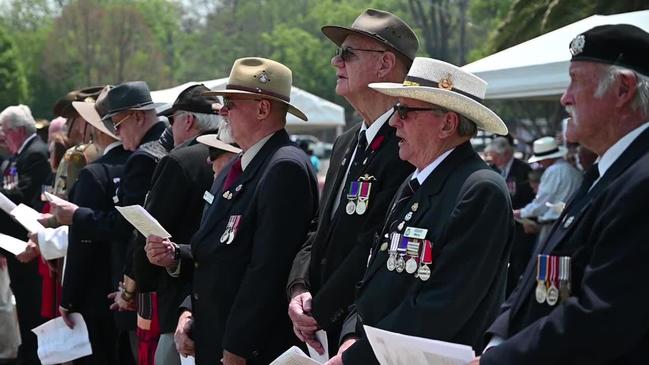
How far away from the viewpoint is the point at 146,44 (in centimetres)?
5225

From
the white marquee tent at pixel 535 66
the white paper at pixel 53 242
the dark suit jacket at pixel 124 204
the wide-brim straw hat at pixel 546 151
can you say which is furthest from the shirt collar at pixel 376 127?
the wide-brim straw hat at pixel 546 151

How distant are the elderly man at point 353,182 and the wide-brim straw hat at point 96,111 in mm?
2547

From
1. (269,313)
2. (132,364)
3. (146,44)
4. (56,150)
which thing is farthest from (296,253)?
(146,44)

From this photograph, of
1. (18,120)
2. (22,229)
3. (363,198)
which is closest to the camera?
(363,198)

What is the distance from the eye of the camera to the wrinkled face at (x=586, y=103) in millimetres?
2863

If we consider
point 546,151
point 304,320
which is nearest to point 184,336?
point 304,320

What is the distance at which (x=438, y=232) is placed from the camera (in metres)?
3.59

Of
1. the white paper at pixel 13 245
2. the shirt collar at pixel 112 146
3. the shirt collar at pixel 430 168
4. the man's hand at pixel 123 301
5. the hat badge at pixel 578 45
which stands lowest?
the white paper at pixel 13 245

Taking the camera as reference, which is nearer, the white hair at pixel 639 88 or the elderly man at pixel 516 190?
the white hair at pixel 639 88

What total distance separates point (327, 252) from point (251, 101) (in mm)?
1059

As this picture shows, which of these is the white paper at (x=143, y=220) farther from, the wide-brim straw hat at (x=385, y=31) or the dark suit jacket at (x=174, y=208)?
the wide-brim straw hat at (x=385, y=31)

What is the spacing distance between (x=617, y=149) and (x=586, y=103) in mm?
159

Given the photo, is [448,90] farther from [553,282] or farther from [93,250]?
[93,250]

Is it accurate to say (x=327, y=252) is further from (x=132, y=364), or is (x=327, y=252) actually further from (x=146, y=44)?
(x=146, y=44)
